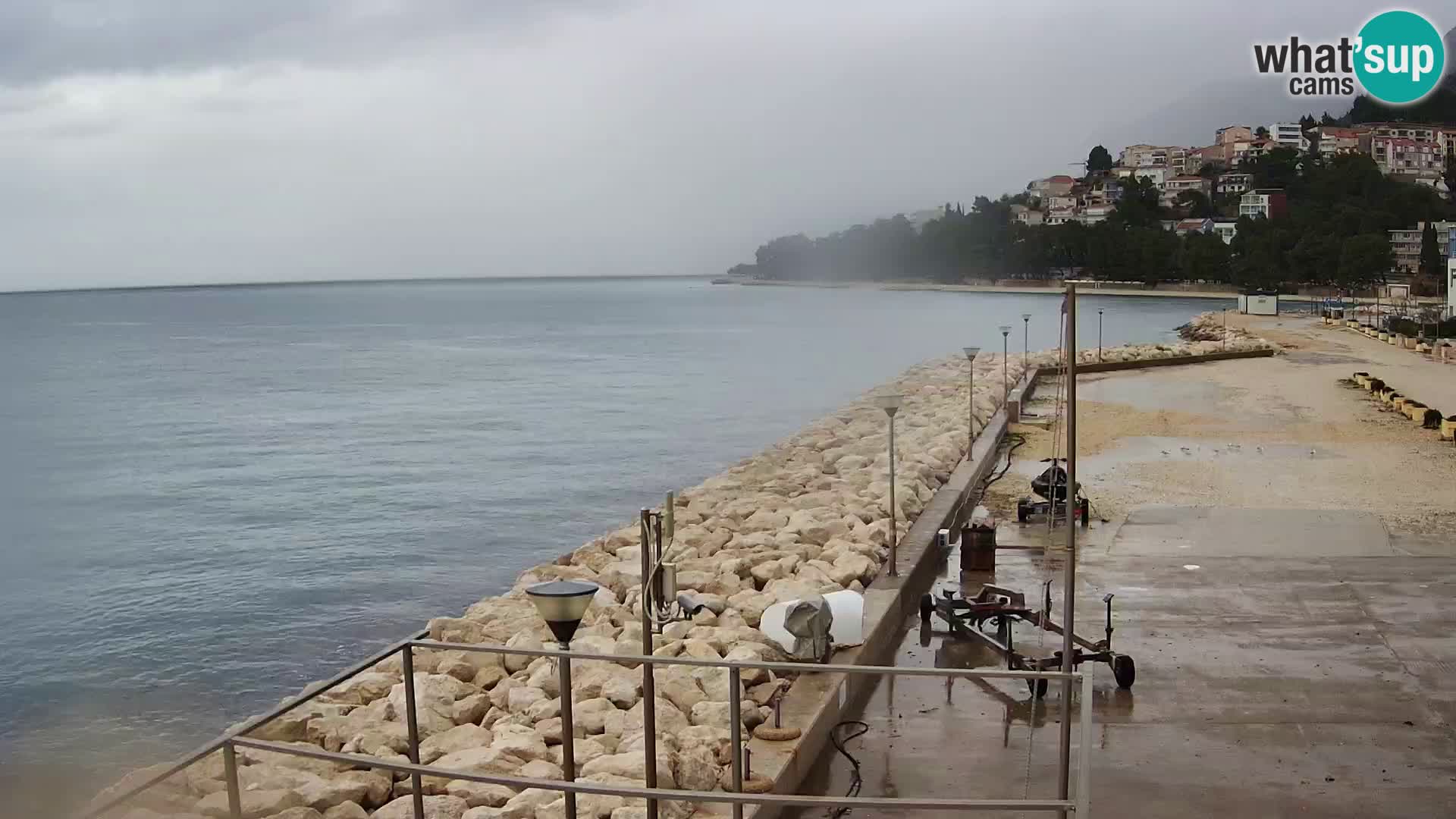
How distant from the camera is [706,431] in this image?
38.9 meters

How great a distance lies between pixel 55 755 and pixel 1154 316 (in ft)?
331

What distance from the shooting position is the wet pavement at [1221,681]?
24.0 ft

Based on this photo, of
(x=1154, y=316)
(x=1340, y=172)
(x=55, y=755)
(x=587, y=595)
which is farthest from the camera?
Result: (x=1340, y=172)

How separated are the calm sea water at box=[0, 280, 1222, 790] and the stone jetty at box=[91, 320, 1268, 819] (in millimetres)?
3820

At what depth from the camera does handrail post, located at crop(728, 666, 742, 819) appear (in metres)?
6.07

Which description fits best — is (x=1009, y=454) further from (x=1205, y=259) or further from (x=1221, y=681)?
(x=1205, y=259)

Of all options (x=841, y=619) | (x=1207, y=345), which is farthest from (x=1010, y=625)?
(x=1207, y=345)

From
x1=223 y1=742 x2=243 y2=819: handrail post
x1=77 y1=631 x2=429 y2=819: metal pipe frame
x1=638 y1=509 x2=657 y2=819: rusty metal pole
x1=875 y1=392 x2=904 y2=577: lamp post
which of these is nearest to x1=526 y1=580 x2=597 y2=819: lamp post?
x1=638 y1=509 x2=657 y2=819: rusty metal pole

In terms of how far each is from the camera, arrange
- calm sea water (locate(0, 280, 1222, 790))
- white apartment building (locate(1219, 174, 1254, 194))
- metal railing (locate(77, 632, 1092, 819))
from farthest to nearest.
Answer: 1. white apartment building (locate(1219, 174, 1254, 194))
2. calm sea water (locate(0, 280, 1222, 790))
3. metal railing (locate(77, 632, 1092, 819))

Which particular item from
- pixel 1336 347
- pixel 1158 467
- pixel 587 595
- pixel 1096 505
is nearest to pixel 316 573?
pixel 1096 505

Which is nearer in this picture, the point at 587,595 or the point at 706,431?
the point at 587,595

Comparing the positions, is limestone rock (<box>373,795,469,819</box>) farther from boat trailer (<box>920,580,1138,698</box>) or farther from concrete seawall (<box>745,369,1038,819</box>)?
boat trailer (<box>920,580,1138,698</box>)

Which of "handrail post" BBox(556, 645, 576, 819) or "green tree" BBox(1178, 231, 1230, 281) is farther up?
"green tree" BBox(1178, 231, 1230, 281)

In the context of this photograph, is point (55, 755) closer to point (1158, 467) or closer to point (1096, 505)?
point (1096, 505)
